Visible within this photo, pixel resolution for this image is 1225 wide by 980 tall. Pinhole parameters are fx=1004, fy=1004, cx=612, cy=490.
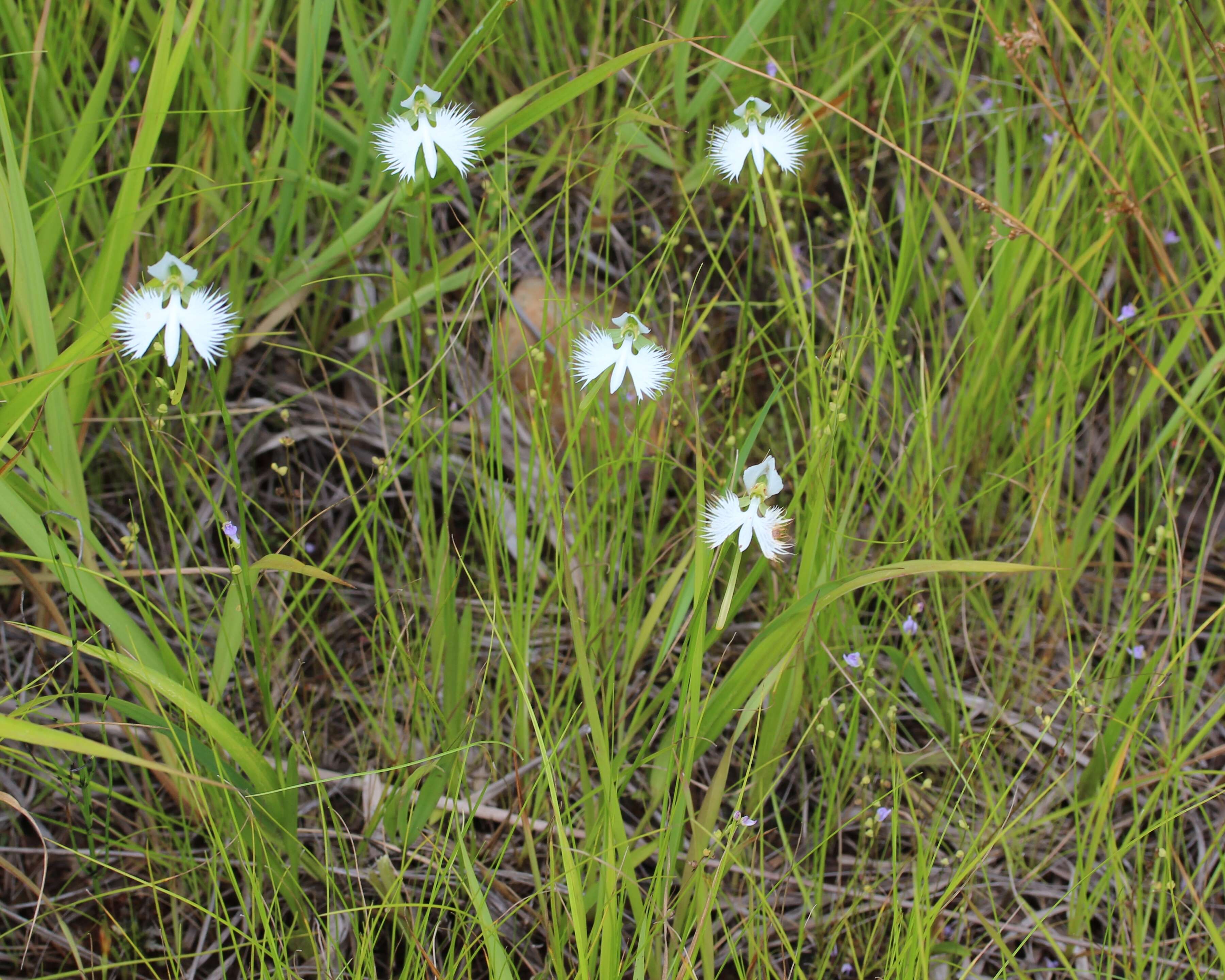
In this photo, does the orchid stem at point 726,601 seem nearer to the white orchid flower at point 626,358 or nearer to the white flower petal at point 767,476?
the white flower petal at point 767,476

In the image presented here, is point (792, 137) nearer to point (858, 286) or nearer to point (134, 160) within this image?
point (858, 286)

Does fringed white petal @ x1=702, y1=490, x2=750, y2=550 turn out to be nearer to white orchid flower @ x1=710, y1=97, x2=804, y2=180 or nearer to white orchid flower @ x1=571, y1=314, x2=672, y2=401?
white orchid flower @ x1=571, y1=314, x2=672, y2=401

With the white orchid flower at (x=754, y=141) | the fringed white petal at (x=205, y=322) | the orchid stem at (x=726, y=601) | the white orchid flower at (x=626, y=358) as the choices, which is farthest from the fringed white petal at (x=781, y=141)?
the fringed white petal at (x=205, y=322)

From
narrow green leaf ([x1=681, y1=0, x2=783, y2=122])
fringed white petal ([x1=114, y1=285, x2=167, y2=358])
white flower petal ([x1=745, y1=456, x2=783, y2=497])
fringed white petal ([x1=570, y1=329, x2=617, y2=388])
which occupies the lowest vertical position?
white flower petal ([x1=745, y1=456, x2=783, y2=497])

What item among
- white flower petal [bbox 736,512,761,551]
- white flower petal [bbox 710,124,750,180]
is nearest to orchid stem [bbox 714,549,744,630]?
white flower petal [bbox 736,512,761,551]

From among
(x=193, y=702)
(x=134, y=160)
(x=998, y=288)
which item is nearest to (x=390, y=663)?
(x=193, y=702)

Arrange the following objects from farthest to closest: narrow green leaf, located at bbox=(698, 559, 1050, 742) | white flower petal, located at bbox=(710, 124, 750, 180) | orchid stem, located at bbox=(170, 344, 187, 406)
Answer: white flower petal, located at bbox=(710, 124, 750, 180) → narrow green leaf, located at bbox=(698, 559, 1050, 742) → orchid stem, located at bbox=(170, 344, 187, 406)
